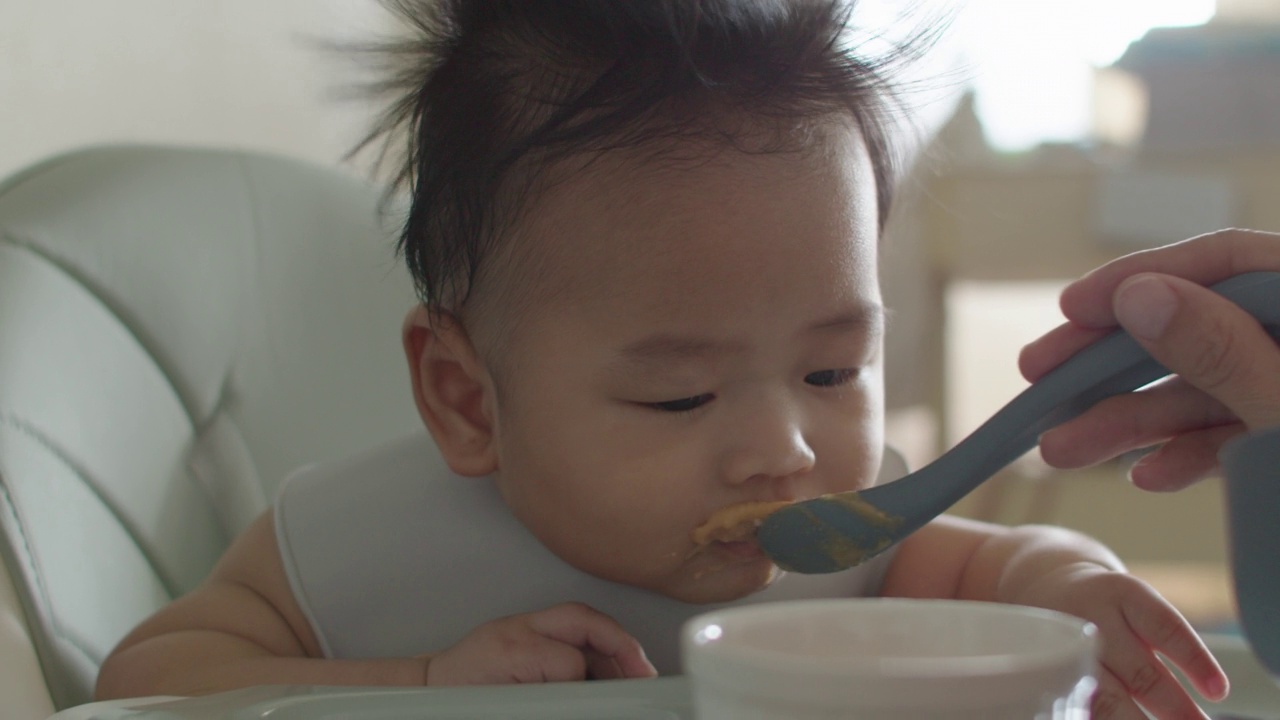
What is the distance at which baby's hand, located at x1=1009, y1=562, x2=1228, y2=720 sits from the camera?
0.61m

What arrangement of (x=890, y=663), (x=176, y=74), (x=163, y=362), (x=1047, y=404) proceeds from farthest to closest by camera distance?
(x=176, y=74) < (x=163, y=362) < (x=1047, y=404) < (x=890, y=663)

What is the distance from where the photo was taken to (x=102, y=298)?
91 centimetres

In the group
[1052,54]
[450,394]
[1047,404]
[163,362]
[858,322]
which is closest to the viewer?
[1047,404]

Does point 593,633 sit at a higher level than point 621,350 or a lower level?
lower

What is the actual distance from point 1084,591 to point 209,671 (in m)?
0.52

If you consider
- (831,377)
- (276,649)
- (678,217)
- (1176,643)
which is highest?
(678,217)

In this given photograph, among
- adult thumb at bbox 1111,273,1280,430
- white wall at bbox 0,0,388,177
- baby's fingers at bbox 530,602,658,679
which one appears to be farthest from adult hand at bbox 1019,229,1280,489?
white wall at bbox 0,0,388,177

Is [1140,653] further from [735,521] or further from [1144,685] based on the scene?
[735,521]

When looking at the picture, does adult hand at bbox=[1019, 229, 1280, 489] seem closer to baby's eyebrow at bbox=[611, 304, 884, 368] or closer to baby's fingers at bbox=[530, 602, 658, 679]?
baby's eyebrow at bbox=[611, 304, 884, 368]

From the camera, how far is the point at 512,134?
74 centimetres

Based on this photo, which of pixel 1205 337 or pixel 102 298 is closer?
pixel 1205 337

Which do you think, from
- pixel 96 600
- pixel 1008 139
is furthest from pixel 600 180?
pixel 1008 139

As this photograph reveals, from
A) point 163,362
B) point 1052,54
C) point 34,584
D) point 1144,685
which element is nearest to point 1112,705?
point 1144,685

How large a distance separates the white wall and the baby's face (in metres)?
0.34
